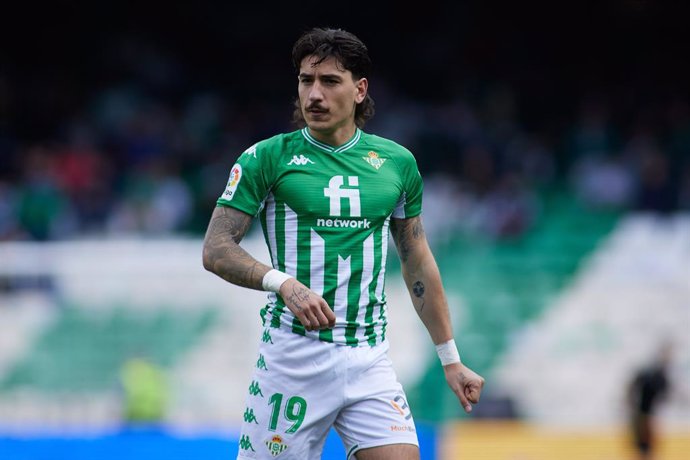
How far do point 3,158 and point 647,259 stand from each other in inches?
369

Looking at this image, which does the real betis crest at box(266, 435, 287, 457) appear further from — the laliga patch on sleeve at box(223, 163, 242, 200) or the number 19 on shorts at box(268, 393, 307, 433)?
the laliga patch on sleeve at box(223, 163, 242, 200)

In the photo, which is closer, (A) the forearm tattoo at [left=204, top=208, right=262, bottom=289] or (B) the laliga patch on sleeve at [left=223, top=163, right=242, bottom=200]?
(A) the forearm tattoo at [left=204, top=208, right=262, bottom=289]

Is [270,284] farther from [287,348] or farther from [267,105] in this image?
[267,105]

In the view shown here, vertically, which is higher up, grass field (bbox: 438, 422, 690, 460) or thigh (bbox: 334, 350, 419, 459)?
thigh (bbox: 334, 350, 419, 459)

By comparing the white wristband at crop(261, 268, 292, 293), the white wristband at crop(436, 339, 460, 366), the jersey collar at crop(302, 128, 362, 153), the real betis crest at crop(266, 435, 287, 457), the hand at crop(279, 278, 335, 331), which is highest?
the jersey collar at crop(302, 128, 362, 153)

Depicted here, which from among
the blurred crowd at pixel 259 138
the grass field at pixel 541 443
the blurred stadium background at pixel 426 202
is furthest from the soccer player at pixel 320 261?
the blurred crowd at pixel 259 138

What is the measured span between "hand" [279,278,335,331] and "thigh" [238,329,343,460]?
1.19 ft

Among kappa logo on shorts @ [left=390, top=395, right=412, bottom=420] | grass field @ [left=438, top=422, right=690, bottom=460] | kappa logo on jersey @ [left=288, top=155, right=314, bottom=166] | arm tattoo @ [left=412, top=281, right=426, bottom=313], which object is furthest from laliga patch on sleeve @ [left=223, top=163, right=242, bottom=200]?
grass field @ [left=438, top=422, right=690, bottom=460]

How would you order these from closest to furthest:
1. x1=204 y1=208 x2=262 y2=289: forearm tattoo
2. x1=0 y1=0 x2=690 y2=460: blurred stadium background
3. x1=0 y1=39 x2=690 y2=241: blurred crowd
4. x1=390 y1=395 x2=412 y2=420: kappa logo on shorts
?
x1=204 y1=208 x2=262 y2=289: forearm tattoo, x1=390 y1=395 x2=412 y2=420: kappa logo on shorts, x1=0 y1=0 x2=690 y2=460: blurred stadium background, x1=0 y1=39 x2=690 y2=241: blurred crowd

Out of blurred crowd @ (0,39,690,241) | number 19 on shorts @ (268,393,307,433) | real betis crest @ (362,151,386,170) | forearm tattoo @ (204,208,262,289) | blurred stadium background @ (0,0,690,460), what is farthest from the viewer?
blurred crowd @ (0,39,690,241)

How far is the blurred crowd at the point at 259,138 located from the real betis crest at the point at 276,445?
10.9 metres

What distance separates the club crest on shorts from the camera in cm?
514

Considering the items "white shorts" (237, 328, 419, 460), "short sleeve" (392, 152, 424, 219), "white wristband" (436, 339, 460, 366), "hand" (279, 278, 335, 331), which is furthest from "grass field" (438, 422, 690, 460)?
"hand" (279, 278, 335, 331)

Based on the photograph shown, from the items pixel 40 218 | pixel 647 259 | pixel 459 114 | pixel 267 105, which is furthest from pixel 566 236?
pixel 40 218
